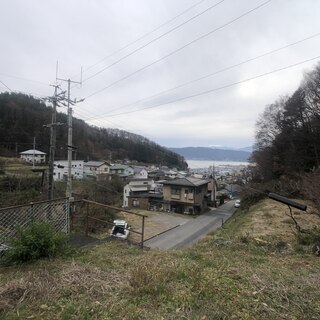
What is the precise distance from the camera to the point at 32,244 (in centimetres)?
374

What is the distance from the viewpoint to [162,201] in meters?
33.6

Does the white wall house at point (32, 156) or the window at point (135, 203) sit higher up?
the white wall house at point (32, 156)

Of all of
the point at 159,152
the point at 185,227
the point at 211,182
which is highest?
the point at 159,152

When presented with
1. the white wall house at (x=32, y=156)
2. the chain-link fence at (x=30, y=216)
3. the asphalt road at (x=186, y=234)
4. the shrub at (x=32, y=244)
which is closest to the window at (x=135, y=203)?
the asphalt road at (x=186, y=234)

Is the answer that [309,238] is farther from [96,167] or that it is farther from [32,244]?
[96,167]

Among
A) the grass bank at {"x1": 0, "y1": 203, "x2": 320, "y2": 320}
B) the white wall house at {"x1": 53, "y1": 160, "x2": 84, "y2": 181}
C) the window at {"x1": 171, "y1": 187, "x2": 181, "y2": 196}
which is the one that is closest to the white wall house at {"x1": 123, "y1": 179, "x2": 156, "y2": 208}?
the window at {"x1": 171, "y1": 187, "x2": 181, "y2": 196}

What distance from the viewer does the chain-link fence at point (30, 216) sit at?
4.19m

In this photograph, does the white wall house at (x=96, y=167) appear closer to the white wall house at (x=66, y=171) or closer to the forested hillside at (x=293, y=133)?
the white wall house at (x=66, y=171)

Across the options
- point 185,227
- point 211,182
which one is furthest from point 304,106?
point 211,182

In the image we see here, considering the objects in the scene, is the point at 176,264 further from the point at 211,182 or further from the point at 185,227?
the point at 211,182

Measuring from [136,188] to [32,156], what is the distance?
97.0 feet

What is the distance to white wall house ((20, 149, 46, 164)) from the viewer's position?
54812 millimetres

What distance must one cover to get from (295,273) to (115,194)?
3395 cm

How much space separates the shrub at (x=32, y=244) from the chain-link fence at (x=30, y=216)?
22cm
